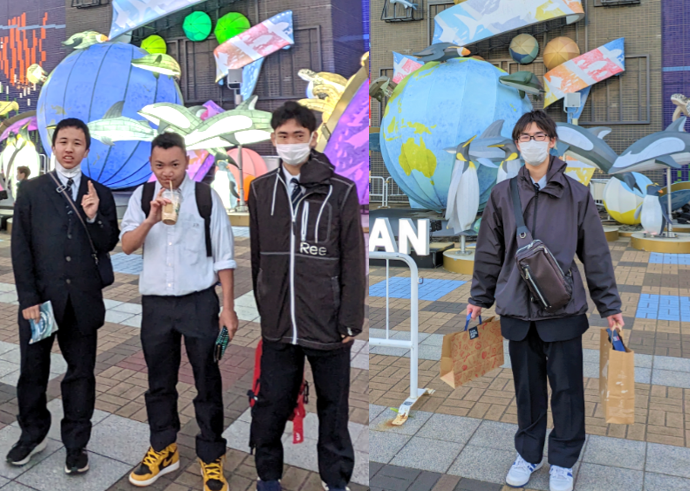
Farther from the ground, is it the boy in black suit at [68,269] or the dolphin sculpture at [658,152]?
the dolphin sculpture at [658,152]

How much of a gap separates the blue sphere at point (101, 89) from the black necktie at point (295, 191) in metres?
0.97

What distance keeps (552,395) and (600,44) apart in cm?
994

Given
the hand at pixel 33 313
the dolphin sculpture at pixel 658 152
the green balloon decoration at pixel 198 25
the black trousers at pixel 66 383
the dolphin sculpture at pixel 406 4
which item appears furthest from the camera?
the dolphin sculpture at pixel 658 152

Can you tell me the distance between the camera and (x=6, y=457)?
2.91 meters

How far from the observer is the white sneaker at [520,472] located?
9.64ft

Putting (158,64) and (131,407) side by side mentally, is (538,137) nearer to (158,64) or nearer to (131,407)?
(158,64)

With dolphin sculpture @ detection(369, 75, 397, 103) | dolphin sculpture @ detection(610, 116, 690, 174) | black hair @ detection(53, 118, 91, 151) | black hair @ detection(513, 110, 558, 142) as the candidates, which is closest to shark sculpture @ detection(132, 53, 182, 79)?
black hair @ detection(53, 118, 91, 151)

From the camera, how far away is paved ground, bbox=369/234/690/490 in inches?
121

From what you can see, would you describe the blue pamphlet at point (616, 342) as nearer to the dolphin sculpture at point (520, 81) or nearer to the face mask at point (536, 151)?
the face mask at point (536, 151)

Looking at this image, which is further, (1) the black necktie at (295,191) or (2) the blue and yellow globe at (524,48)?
(2) the blue and yellow globe at (524,48)

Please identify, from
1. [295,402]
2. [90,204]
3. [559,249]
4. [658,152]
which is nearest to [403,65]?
[658,152]

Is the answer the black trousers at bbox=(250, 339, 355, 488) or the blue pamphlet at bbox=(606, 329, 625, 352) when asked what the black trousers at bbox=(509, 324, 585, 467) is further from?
the black trousers at bbox=(250, 339, 355, 488)

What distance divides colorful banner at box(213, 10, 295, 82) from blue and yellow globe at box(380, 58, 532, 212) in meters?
4.89

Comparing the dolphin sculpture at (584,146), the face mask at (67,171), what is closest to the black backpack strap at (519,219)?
the face mask at (67,171)
